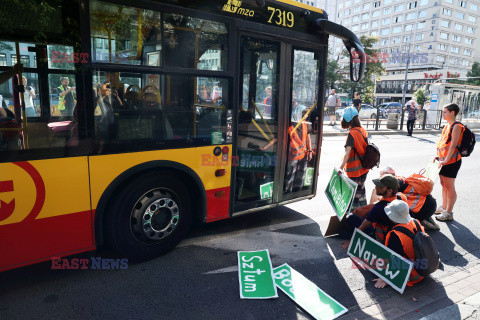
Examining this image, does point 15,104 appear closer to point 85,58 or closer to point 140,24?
point 85,58

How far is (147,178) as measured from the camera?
12.0 feet

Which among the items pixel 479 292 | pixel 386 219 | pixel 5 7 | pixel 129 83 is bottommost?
pixel 479 292

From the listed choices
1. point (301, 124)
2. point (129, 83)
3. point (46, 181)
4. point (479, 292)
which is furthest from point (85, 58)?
point (479, 292)

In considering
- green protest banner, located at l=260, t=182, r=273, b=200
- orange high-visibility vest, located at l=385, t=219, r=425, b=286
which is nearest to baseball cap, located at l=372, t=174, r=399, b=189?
orange high-visibility vest, located at l=385, t=219, r=425, b=286

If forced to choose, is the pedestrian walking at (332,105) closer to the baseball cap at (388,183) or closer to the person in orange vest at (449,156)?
the person in orange vest at (449,156)

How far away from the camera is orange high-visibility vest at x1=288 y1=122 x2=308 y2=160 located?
4998mm

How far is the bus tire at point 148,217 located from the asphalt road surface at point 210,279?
0.19 metres

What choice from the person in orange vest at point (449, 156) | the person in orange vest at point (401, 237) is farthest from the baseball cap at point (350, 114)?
the person in orange vest at point (449, 156)

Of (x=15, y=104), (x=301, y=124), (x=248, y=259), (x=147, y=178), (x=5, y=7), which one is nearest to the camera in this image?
(x=5, y=7)

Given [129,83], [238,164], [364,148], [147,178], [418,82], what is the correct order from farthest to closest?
1. [418,82]
2. [364,148]
3. [238,164]
4. [147,178]
5. [129,83]

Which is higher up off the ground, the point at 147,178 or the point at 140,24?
the point at 140,24

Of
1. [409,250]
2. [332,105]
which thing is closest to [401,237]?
[409,250]

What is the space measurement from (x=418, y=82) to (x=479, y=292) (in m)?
82.5

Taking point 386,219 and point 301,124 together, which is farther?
point 301,124
